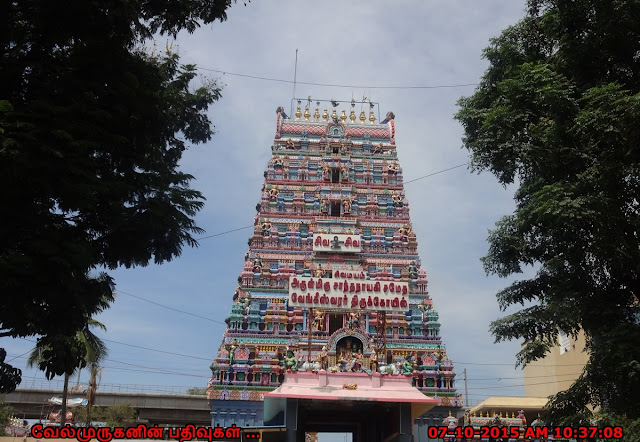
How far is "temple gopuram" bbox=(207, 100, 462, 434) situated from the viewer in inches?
911

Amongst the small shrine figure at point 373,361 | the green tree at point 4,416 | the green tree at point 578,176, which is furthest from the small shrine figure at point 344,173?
the green tree at point 4,416

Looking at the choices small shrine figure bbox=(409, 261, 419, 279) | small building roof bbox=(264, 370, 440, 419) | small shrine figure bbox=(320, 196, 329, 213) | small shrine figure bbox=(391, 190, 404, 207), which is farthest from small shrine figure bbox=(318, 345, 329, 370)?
small shrine figure bbox=(391, 190, 404, 207)

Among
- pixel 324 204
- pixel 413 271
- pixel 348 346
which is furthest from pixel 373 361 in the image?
pixel 324 204

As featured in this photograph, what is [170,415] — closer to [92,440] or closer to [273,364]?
[273,364]

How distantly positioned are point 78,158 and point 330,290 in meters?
16.2

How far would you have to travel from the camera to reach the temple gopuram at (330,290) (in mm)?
23141

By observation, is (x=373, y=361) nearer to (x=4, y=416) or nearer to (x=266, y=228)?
(x=266, y=228)

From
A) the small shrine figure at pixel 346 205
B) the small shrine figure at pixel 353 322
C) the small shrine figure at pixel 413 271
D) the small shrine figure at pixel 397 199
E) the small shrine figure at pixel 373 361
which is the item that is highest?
the small shrine figure at pixel 397 199

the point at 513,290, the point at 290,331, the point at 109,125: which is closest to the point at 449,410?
the point at 290,331

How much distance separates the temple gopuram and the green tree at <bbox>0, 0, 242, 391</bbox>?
436 inches

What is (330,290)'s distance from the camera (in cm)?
2400

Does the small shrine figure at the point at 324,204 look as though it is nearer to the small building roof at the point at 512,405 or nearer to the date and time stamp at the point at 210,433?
the date and time stamp at the point at 210,433

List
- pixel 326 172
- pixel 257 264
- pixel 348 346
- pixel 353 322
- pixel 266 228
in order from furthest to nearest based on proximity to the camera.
Result: pixel 326 172
pixel 266 228
pixel 257 264
pixel 353 322
pixel 348 346

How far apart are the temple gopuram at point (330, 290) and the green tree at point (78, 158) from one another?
11.1 meters
